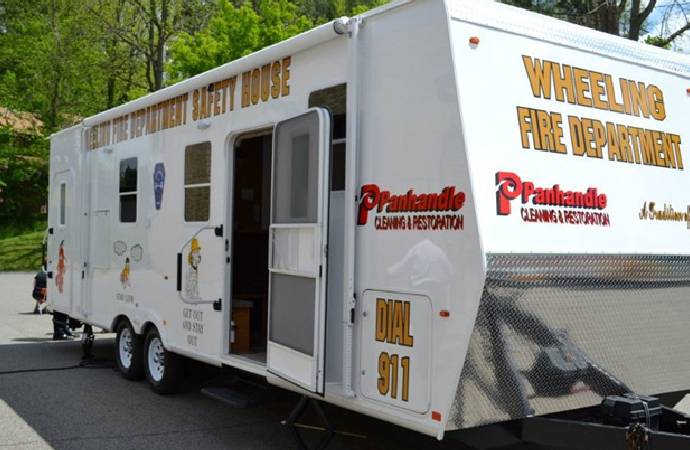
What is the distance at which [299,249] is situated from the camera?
502 centimetres

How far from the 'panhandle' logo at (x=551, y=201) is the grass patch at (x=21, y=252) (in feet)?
89.7

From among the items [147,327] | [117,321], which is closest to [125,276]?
[117,321]

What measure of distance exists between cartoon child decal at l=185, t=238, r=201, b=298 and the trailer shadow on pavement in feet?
3.31

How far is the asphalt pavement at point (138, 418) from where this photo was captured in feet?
19.9

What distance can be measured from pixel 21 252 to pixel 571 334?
30.2 m

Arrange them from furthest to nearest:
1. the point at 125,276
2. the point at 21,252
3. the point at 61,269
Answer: the point at 21,252 < the point at 61,269 < the point at 125,276

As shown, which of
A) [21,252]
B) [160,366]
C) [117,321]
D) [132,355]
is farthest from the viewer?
[21,252]

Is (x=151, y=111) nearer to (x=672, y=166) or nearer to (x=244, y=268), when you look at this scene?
(x=244, y=268)

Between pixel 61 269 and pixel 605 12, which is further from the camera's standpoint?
pixel 605 12

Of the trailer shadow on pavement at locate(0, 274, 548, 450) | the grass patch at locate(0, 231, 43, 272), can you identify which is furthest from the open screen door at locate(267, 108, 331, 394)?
the grass patch at locate(0, 231, 43, 272)

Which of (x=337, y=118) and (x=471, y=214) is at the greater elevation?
(x=337, y=118)

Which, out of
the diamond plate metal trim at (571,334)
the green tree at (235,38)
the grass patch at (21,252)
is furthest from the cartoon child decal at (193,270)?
the grass patch at (21,252)

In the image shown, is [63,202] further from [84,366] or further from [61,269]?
[84,366]

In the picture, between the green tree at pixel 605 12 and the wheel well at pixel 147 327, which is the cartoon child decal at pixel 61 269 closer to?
the wheel well at pixel 147 327
